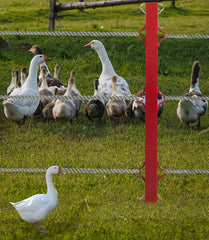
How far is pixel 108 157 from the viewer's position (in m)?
6.79

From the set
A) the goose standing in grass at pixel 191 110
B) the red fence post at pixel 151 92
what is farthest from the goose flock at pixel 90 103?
the red fence post at pixel 151 92

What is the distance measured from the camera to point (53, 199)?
178 inches

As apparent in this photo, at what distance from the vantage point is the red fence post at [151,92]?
4.68m

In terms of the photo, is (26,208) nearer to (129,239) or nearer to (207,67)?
(129,239)

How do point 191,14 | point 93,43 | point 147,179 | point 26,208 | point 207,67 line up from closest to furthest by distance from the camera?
point 26,208 < point 147,179 < point 93,43 < point 207,67 < point 191,14

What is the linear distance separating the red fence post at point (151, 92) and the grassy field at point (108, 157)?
28 cm

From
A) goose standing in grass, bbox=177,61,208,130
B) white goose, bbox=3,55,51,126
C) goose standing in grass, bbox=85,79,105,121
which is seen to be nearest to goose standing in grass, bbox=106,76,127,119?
goose standing in grass, bbox=85,79,105,121

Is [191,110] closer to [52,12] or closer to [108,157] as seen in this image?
[108,157]

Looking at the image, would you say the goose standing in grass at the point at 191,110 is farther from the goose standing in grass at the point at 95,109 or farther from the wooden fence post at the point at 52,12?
the wooden fence post at the point at 52,12

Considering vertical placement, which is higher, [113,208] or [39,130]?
[39,130]

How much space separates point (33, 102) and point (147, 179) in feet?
11.4

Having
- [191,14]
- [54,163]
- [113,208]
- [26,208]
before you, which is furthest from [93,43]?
[191,14]

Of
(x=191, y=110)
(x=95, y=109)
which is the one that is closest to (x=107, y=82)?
(x=95, y=109)

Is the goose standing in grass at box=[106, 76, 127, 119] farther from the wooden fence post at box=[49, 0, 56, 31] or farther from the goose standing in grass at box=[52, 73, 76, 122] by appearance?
the wooden fence post at box=[49, 0, 56, 31]
